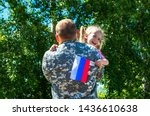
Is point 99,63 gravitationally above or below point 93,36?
below

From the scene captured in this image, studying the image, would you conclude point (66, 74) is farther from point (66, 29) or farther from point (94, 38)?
point (94, 38)

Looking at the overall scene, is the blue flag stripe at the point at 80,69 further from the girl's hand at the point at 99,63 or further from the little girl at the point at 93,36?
the little girl at the point at 93,36

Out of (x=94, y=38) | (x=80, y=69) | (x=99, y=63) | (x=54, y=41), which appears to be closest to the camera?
(x=80, y=69)

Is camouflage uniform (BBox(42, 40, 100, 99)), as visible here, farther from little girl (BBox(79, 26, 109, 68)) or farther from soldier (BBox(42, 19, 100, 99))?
little girl (BBox(79, 26, 109, 68))

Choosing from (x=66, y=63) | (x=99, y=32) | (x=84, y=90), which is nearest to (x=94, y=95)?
(x=84, y=90)

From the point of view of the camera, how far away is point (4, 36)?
19703 mm

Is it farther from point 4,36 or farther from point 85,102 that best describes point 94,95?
point 4,36

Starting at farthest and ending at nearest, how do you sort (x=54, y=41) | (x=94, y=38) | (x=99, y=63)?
(x=54, y=41) < (x=94, y=38) < (x=99, y=63)

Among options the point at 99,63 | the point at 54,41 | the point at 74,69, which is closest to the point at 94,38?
the point at 99,63

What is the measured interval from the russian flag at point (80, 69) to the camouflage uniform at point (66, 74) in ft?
0.11

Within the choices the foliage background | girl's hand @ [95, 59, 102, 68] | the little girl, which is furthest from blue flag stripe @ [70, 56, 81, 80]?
the foliage background

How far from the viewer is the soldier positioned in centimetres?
491

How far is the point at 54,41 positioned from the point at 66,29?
48.0 ft

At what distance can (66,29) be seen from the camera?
→ 4992mm
